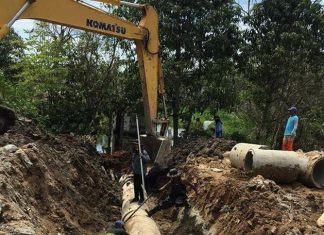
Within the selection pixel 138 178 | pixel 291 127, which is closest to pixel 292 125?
pixel 291 127

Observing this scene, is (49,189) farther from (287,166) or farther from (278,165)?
(287,166)

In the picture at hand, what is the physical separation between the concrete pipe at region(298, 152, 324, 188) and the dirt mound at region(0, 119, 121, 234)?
4.64 m

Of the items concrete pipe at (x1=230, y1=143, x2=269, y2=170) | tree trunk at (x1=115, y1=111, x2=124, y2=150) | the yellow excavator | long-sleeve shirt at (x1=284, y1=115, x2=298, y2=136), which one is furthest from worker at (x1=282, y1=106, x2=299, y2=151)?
tree trunk at (x1=115, y1=111, x2=124, y2=150)

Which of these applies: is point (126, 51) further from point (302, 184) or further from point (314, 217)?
point (314, 217)

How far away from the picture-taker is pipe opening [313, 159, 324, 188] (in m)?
11.4

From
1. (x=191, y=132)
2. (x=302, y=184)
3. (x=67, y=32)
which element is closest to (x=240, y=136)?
(x=191, y=132)

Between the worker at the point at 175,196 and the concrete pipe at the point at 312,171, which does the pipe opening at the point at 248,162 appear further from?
the worker at the point at 175,196

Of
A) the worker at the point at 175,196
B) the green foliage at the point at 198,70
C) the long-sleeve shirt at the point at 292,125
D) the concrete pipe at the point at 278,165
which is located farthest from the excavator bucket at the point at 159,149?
the green foliage at the point at 198,70

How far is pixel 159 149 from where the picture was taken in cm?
1561

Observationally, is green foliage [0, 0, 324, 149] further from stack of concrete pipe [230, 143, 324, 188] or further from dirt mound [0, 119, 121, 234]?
stack of concrete pipe [230, 143, 324, 188]

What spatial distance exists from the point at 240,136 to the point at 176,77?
5.98 metres

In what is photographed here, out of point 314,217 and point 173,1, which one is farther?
point 173,1

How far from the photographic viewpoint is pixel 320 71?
2345 centimetres

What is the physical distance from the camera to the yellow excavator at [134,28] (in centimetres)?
1233
